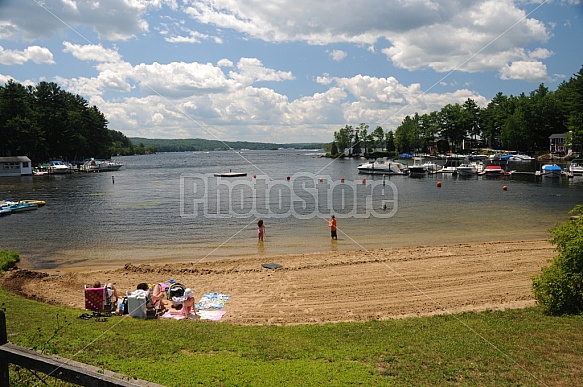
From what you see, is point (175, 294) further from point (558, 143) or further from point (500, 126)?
point (500, 126)

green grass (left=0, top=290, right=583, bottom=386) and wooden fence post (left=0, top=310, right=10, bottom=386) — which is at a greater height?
wooden fence post (left=0, top=310, right=10, bottom=386)

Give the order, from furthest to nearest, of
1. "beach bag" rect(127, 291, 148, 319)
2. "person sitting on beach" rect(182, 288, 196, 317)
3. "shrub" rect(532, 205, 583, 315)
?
"person sitting on beach" rect(182, 288, 196, 317) < "beach bag" rect(127, 291, 148, 319) < "shrub" rect(532, 205, 583, 315)

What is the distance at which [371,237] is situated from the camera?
28.8 m

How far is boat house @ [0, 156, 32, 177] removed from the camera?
3563 inches

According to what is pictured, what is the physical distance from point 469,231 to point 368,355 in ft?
80.2

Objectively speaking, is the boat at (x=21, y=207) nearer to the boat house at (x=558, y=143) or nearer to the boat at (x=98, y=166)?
the boat at (x=98, y=166)

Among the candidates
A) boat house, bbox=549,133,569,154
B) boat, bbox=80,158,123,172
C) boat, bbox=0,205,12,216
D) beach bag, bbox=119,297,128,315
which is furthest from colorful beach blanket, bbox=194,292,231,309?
boat house, bbox=549,133,569,154

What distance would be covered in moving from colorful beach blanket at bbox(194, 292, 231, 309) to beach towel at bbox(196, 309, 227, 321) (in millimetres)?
438

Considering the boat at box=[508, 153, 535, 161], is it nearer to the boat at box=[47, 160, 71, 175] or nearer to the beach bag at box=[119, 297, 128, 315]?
the boat at box=[47, 160, 71, 175]

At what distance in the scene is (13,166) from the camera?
91312 millimetres

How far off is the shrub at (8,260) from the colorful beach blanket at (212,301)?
10.9m

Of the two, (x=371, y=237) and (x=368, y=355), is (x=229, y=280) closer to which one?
(x=368, y=355)

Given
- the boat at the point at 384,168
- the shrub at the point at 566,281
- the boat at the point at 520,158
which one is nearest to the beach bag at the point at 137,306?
the shrub at the point at 566,281

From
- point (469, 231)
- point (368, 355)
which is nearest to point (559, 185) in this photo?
point (469, 231)
